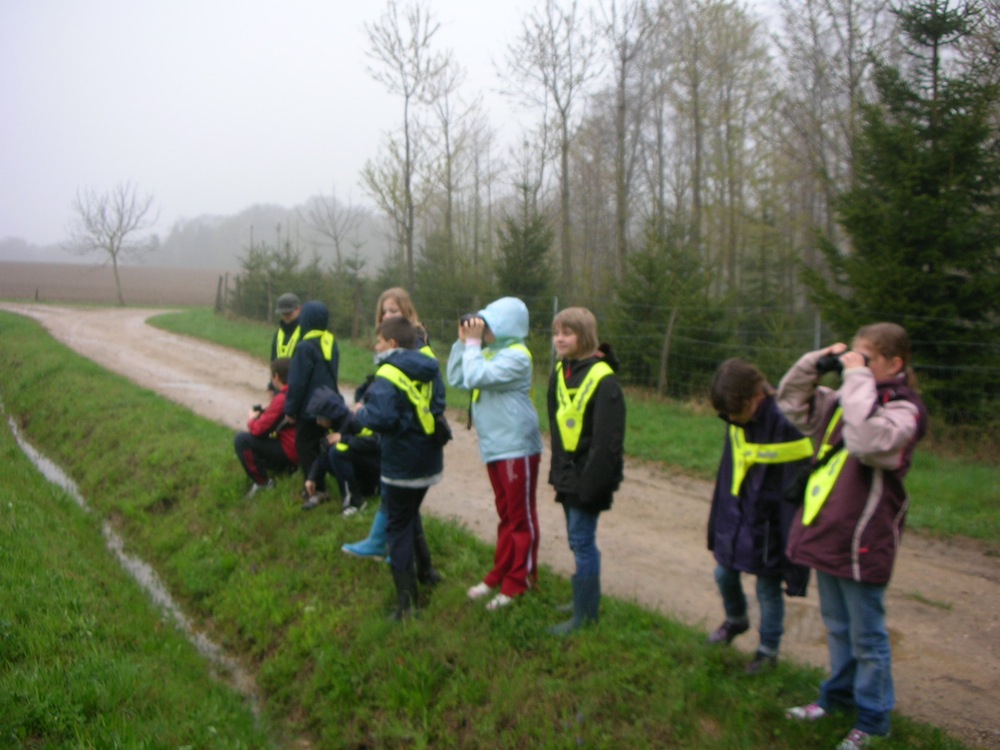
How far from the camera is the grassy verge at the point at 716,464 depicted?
271 inches

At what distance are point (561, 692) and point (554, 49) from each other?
67.8 feet

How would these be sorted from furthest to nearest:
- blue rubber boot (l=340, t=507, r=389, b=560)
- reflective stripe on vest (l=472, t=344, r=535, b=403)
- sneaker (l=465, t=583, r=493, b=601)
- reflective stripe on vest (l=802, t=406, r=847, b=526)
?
blue rubber boot (l=340, t=507, r=389, b=560)
sneaker (l=465, t=583, r=493, b=601)
reflective stripe on vest (l=472, t=344, r=535, b=403)
reflective stripe on vest (l=802, t=406, r=847, b=526)

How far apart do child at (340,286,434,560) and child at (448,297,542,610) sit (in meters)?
0.70

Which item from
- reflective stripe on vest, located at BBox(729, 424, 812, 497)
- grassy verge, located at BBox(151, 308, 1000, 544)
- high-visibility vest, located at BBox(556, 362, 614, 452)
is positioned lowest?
grassy verge, located at BBox(151, 308, 1000, 544)

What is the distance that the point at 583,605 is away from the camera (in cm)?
438

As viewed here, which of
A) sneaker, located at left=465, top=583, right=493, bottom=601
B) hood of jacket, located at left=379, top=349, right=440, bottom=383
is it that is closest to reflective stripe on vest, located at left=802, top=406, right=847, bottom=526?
sneaker, located at left=465, top=583, right=493, bottom=601

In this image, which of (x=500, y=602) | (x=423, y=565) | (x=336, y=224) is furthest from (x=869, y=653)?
(x=336, y=224)

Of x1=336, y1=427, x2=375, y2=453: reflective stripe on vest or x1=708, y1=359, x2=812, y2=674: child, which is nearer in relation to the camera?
x1=708, y1=359, x2=812, y2=674: child

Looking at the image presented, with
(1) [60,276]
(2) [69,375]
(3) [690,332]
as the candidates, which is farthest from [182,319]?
(1) [60,276]

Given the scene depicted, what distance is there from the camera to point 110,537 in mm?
7859

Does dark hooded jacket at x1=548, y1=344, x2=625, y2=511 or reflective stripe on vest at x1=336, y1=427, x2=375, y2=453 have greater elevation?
dark hooded jacket at x1=548, y1=344, x2=625, y2=511

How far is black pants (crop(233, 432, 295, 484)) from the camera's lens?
24.3 ft

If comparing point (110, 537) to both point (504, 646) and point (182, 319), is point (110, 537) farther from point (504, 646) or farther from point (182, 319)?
point (182, 319)

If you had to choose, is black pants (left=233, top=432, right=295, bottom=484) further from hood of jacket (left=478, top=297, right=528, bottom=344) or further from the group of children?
hood of jacket (left=478, top=297, right=528, bottom=344)
